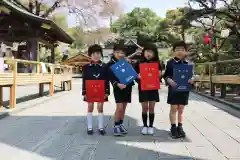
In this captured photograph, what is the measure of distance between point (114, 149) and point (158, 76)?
1504 mm

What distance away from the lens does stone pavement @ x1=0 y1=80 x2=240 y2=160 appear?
15.0 feet

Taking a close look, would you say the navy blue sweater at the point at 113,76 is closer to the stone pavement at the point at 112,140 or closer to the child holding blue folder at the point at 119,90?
the child holding blue folder at the point at 119,90

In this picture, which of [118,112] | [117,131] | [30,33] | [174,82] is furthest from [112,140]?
[30,33]

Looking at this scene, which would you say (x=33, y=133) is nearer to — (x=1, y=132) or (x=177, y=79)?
(x=1, y=132)

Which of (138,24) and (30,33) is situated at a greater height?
(138,24)

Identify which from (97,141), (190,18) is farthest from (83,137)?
(190,18)

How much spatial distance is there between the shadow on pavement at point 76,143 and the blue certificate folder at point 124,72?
972 mm

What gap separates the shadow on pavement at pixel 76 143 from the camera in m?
→ 4.54

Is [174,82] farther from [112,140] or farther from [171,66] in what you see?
[112,140]

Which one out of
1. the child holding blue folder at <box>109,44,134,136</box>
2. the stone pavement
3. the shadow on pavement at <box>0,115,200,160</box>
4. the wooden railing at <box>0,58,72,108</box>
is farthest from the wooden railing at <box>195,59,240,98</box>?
the wooden railing at <box>0,58,72,108</box>

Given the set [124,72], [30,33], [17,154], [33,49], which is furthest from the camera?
[33,49]

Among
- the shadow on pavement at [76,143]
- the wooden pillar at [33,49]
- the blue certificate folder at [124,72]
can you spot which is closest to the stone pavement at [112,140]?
the shadow on pavement at [76,143]

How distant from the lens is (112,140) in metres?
5.48

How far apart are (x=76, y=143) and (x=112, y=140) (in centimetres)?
59
